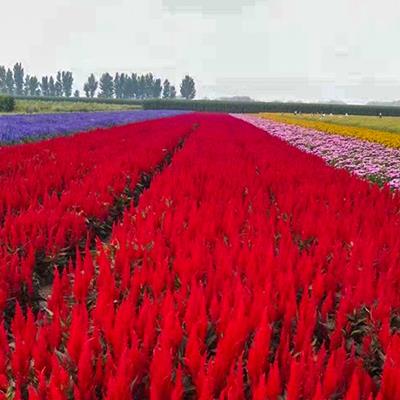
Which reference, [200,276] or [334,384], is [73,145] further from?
[334,384]

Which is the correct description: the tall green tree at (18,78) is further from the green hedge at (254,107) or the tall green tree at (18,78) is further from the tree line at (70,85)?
the green hedge at (254,107)

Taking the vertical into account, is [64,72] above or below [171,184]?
above

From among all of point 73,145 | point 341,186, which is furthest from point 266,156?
point 73,145

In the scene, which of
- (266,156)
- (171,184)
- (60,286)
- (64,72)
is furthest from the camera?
(64,72)

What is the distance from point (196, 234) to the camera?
4316 mm

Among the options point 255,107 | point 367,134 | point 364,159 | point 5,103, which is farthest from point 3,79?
point 364,159

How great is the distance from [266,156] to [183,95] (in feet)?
482

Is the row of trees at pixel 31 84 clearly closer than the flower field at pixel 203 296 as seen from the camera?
No

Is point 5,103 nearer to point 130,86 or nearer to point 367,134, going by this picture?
point 367,134

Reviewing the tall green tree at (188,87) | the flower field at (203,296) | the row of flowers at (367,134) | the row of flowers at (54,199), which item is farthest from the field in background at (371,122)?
the tall green tree at (188,87)

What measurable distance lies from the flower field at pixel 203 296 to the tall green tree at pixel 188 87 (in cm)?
14845

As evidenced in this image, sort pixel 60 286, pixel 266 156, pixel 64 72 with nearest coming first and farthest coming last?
pixel 60 286
pixel 266 156
pixel 64 72

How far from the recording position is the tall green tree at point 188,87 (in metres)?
152

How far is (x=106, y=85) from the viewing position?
152000 millimetres
